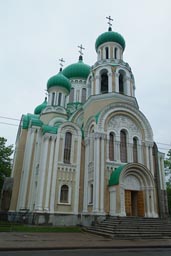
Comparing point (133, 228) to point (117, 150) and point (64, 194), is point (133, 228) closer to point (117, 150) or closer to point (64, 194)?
point (64, 194)

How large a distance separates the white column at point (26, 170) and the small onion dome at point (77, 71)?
12.1 m

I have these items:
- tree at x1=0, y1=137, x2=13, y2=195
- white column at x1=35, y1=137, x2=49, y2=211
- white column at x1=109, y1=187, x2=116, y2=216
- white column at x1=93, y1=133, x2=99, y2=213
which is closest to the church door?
white column at x1=109, y1=187, x2=116, y2=216

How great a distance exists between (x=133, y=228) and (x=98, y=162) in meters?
5.66

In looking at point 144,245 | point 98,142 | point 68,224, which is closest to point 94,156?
point 98,142

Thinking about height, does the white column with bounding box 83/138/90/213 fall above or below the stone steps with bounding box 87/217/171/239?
above

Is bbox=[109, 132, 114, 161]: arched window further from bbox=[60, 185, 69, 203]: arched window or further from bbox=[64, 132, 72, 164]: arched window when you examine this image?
bbox=[60, 185, 69, 203]: arched window

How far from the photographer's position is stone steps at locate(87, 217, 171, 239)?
12617 mm

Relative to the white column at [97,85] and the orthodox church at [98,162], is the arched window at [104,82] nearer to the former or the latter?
the orthodox church at [98,162]

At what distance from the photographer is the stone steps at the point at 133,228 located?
41.4ft

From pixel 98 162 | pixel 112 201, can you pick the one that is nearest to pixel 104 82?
pixel 98 162

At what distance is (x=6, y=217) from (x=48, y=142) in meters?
8.67

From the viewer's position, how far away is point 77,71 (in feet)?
102

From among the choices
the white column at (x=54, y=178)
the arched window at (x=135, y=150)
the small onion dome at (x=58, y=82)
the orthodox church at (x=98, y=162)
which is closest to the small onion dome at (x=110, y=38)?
the orthodox church at (x=98, y=162)

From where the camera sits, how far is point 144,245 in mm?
9594
